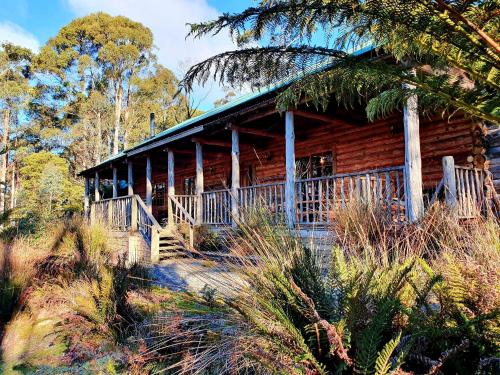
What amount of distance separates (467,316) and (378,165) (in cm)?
781

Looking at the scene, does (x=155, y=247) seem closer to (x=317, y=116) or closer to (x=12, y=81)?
(x=317, y=116)

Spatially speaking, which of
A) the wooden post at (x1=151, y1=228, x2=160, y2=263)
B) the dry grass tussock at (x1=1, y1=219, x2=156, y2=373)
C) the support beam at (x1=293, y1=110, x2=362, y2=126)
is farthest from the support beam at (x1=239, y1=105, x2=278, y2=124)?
the dry grass tussock at (x1=1, y1=219, x2=156, y2=373)

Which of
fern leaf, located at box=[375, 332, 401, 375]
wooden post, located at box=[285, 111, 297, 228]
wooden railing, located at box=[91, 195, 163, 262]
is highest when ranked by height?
wooden post, located at box=[285, 111, 297, 228]

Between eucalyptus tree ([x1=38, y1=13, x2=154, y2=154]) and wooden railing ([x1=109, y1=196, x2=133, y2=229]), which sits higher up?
eucalyptus tree ([x1=38, y1=13, x2=154, y2=154])

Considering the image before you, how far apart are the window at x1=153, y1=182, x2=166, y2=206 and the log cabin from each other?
15.4ft

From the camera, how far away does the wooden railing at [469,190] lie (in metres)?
6.41

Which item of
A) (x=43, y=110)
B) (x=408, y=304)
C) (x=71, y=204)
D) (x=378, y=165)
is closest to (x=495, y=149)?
(x=378, y=165)

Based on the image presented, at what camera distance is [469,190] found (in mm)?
6832

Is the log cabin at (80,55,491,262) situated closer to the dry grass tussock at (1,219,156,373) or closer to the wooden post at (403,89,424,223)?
the wooden post at (403,89,424,223)

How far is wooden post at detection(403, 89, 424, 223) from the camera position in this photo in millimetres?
6129

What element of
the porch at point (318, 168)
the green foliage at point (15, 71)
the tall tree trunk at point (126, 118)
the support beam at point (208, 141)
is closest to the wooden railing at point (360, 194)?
the porch at point (318, 168)

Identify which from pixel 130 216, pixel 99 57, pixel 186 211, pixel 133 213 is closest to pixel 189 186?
pixel 130 216

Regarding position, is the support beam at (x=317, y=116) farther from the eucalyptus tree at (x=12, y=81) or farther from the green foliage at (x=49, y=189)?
the eucalyptus tree at (x=12, y=81)

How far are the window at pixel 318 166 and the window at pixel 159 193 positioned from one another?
412 inches
